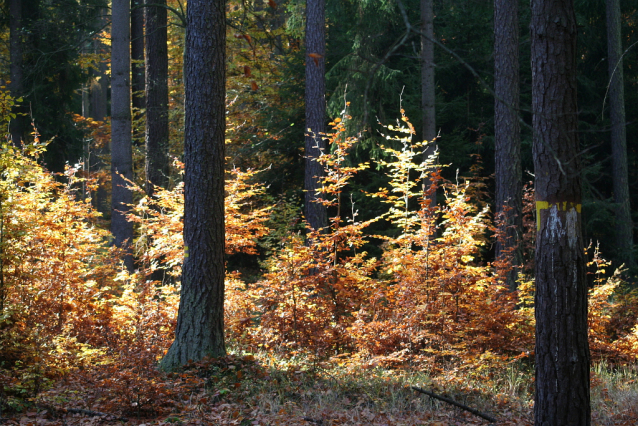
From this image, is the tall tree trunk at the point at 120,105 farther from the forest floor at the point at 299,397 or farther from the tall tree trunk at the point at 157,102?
the forest floor at the point at 299,397

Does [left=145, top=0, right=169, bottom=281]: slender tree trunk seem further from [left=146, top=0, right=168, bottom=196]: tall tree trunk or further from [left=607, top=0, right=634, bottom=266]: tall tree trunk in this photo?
Result: [left=607, top=0, right=634, bottom=266]: tall tree trunk

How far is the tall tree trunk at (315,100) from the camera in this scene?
11383mm

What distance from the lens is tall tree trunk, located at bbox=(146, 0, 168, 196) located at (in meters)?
12.9

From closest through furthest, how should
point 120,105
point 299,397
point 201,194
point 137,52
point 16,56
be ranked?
1. point 299,397
2. point 201,194
3. point 120,105
4. point 16,56
5. point 137,52

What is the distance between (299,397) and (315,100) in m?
7.20

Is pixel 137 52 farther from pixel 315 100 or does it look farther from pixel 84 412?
pixel 84 412

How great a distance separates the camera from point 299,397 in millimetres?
6086

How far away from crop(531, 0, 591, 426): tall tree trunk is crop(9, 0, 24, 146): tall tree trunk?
48.9 feet

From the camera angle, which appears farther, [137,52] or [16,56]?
[137,52]

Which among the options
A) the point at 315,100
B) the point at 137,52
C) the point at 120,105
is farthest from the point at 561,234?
the point at 137,52

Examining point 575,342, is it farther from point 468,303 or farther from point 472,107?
point 472,107

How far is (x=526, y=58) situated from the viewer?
15.7 meters

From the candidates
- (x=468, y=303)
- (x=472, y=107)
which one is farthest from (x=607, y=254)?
(x=468, y=303)

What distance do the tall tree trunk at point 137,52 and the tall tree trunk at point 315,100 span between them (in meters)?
4.57
